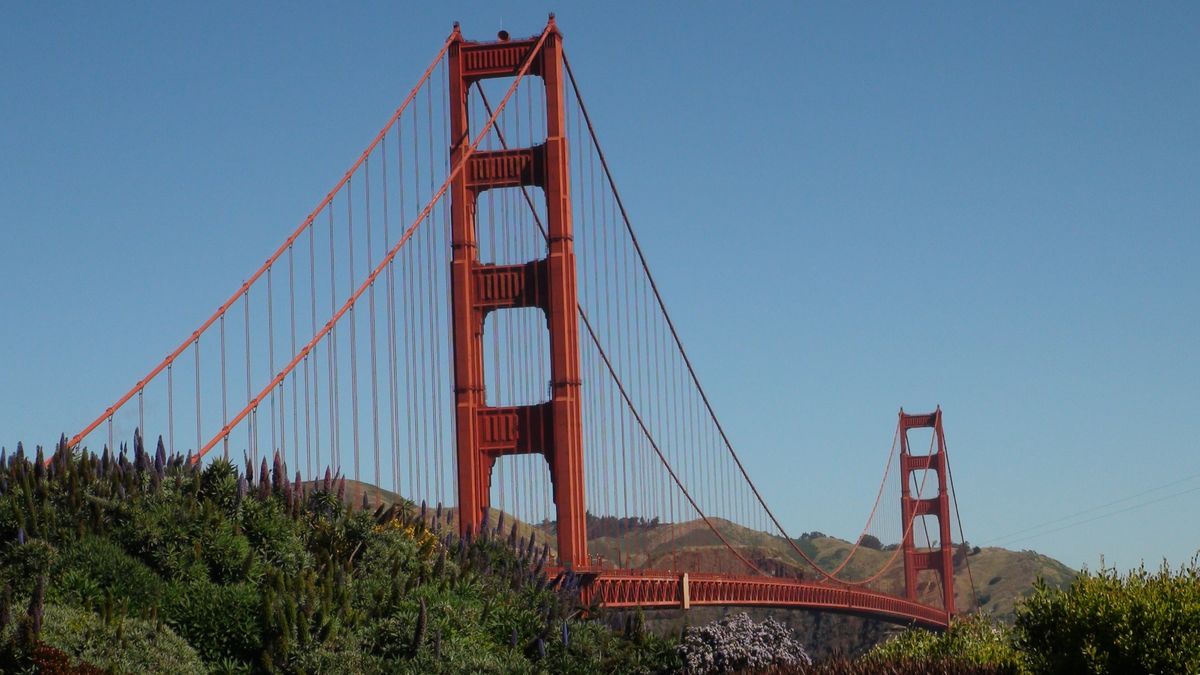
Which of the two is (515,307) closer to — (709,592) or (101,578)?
(709,592)

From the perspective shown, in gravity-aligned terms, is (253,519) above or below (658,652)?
above

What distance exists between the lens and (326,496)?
2864cm

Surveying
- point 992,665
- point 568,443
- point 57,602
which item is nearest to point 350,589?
point 57,602

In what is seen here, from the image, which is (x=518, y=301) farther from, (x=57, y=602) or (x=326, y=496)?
(x=57, y=602)

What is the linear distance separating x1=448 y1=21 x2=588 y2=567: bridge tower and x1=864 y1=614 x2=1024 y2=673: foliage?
45.9ft

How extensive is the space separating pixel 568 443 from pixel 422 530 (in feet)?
52.8

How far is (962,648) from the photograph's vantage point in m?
30.6

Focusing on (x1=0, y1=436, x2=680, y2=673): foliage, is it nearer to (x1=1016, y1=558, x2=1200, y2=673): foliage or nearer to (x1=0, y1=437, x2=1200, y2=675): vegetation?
(x1=0, y1=437, x2=1200, y2=675): vegetation

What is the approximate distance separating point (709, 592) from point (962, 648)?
20.8 m

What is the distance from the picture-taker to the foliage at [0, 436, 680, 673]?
21859mm

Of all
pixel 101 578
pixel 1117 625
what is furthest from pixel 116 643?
pixel 1117 625

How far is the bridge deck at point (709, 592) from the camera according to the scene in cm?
4353

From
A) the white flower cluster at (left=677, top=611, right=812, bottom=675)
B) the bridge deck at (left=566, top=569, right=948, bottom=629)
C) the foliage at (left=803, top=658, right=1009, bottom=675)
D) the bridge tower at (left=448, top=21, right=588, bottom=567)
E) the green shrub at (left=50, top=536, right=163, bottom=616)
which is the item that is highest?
the bridge tower at (left=448, top=21, right=588, bottom=567)

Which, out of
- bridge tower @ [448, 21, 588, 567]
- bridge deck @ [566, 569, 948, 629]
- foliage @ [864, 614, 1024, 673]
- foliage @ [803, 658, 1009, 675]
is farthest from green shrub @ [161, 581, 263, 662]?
bridge tower @ [448, 21, 588, 567]
